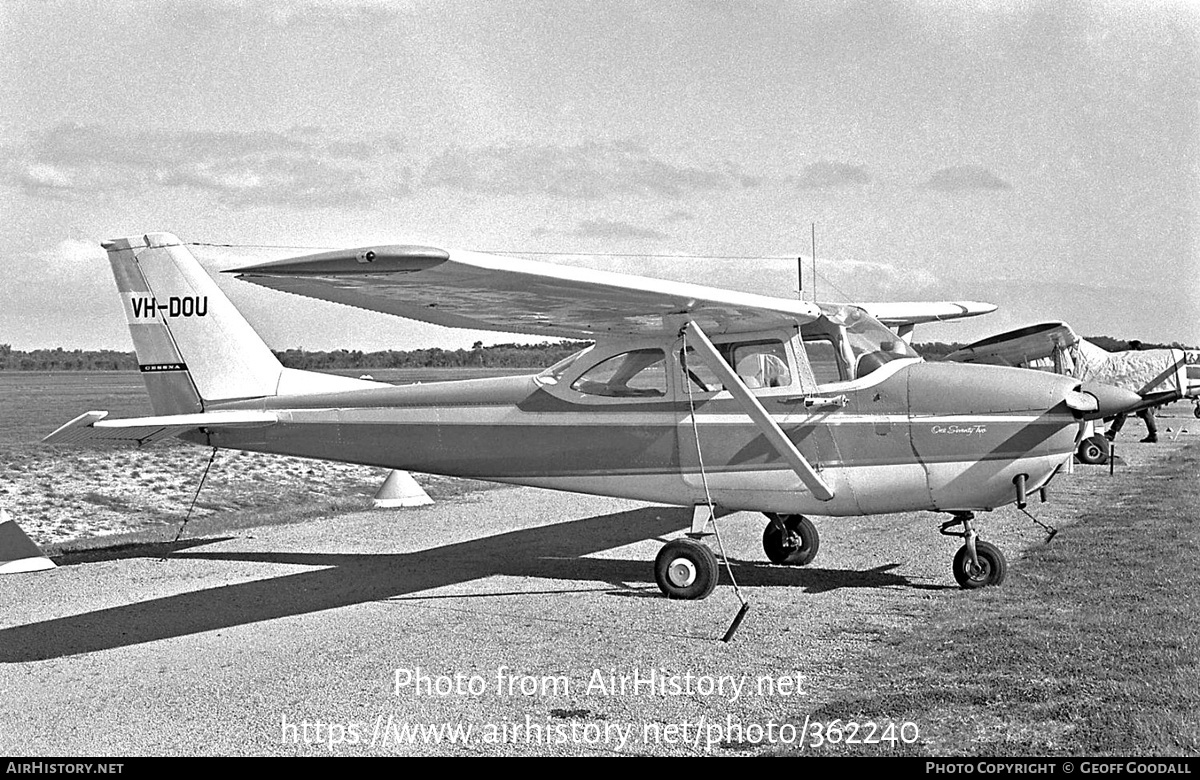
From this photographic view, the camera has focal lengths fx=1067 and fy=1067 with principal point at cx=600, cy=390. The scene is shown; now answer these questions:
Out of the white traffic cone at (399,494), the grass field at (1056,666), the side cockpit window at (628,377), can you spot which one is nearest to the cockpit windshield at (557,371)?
the side cockpit window at (628,377)

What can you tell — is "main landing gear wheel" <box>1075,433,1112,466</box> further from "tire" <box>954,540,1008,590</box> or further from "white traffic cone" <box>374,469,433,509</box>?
"tire" <box>954,540,1008,590</box>

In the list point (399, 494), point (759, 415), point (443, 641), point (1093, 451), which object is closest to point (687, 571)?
point (759, 415)

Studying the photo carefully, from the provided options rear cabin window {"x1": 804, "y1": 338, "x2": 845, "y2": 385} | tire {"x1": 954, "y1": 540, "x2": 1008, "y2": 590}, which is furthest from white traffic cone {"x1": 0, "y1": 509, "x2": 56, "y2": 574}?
tire {"x1": 954, "y1": 540, "x2": 1008, "y2": 590}

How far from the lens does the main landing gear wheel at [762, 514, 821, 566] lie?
415 inches

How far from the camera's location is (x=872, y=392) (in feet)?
29.6

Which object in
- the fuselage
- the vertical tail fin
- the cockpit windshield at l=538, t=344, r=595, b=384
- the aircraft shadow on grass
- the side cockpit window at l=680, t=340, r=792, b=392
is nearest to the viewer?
the aircraft shadow on grass

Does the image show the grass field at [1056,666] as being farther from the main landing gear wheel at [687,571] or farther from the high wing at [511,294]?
the high wing at [511,294]

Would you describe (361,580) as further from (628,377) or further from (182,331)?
(182,331)

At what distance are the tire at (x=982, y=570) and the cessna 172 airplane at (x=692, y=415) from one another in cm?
1

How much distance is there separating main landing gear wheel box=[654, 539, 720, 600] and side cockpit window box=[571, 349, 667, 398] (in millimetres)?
1487
